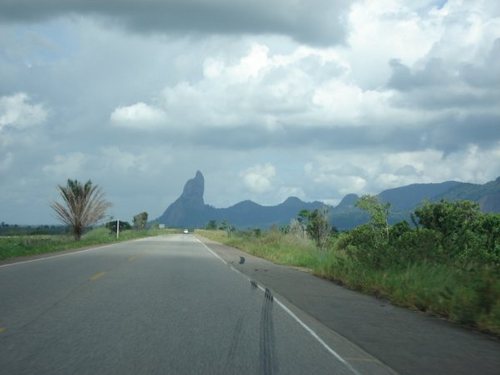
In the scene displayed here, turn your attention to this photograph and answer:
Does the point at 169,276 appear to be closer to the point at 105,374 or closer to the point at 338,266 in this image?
the point at 338,266

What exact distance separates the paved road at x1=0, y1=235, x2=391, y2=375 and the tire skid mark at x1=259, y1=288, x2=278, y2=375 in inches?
0.5

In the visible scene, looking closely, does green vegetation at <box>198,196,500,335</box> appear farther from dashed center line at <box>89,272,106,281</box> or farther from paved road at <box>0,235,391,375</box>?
dashed center line at <box>89,272,106,281</box>

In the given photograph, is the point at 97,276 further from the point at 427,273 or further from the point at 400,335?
the point at 400,335

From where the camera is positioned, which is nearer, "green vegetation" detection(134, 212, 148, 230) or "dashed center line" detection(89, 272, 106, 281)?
"dashed center line" detection(89, 272, 106, 281)

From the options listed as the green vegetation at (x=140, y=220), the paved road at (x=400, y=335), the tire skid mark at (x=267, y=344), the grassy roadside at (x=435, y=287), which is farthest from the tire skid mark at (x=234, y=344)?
the green vegetation at (x=140, y=220)

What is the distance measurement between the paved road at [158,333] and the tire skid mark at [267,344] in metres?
0.01

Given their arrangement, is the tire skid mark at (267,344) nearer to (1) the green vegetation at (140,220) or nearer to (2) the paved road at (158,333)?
(2) the paved road at (158,333)

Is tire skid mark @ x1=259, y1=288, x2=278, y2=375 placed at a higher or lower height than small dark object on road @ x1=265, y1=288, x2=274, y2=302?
lower

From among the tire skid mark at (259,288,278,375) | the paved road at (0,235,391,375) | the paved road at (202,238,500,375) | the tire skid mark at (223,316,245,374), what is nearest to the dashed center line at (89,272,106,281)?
the paved road at (0,235,391,375)

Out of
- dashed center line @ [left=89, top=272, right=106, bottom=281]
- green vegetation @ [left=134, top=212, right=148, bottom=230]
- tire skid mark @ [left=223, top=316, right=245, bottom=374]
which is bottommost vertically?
tire skid mark @ [left=223, top=316, right=245, bottom=374]

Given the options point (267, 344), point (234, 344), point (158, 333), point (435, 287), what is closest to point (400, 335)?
point (267, 344)

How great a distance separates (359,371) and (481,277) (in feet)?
19.8

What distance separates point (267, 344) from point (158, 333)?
1.72 meters

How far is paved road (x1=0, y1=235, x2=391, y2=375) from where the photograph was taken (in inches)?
295
